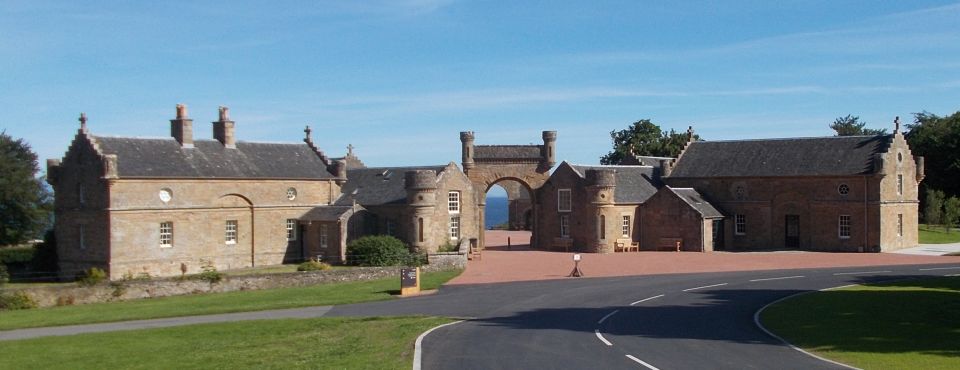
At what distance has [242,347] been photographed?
2553 centimetres

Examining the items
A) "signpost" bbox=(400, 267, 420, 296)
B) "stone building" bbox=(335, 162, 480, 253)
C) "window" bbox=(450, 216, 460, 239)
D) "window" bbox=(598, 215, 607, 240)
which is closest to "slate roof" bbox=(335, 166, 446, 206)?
"stone building" bbox=(335, 162, 480, 253)

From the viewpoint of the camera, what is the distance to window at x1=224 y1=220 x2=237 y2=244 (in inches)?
2005

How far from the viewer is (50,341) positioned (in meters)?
27.8

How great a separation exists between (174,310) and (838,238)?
127 feet

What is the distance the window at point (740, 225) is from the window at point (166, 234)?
34229 mm

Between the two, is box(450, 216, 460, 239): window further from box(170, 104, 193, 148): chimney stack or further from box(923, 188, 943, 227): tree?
box(923, 188, 943, 227): tree

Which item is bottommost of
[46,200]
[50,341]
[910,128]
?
[50,341]

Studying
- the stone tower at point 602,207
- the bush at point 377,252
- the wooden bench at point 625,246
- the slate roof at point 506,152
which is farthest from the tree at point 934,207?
the bush at point 377,252

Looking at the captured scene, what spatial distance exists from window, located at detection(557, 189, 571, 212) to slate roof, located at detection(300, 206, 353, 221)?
14469 millimetres

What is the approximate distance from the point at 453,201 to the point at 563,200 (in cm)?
865

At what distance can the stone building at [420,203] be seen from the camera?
174 ft

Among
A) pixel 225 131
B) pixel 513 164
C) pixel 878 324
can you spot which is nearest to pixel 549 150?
pixel 513 164

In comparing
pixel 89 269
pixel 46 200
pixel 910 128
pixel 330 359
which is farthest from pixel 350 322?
pixel 910 128

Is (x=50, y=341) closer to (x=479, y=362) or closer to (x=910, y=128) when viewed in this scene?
(x=479, y=362)
